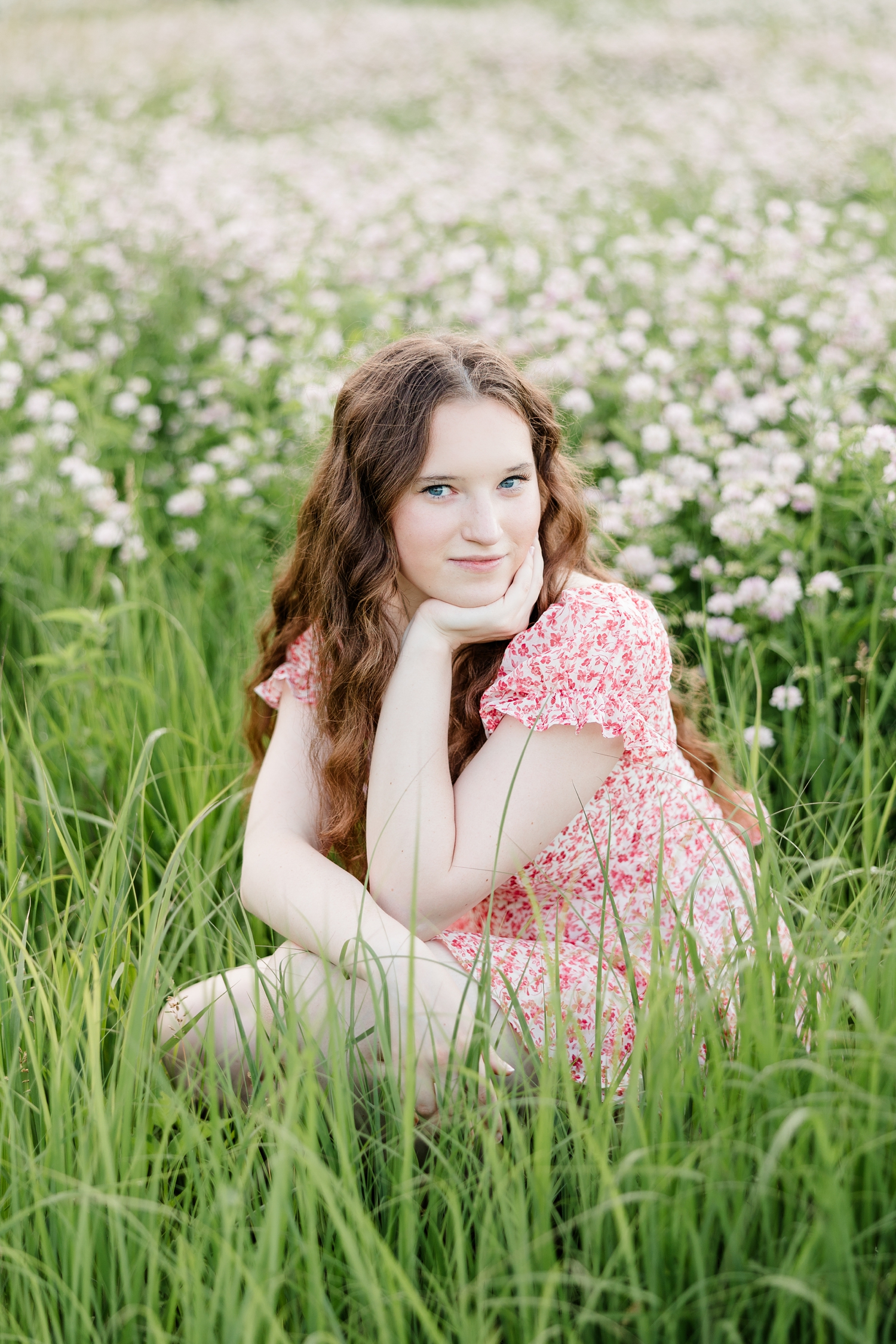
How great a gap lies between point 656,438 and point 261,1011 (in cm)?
180

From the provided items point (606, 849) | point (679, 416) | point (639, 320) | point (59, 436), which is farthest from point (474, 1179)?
point (59, 436)

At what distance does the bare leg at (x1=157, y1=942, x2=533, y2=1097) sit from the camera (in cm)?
160

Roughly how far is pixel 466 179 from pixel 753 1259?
6096 mm

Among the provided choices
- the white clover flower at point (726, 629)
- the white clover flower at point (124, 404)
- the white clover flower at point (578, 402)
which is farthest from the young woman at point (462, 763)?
the white clover flower at point (124, 404)

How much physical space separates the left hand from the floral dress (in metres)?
0.04

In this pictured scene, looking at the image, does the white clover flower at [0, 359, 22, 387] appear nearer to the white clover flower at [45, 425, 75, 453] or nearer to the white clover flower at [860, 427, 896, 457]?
the white clover flower at [45, 425, 75, 453]

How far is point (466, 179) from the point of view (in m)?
6.28

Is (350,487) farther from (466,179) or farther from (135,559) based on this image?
(466,179)

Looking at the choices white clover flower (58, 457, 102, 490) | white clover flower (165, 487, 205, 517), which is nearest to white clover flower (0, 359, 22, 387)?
white clover flower (58, 457, 102, 490)

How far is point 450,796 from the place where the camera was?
1.72 m

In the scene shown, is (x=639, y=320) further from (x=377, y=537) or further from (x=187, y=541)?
(x=377, y=537)

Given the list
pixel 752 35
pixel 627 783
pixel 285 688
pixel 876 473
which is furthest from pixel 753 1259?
pixel 752 35

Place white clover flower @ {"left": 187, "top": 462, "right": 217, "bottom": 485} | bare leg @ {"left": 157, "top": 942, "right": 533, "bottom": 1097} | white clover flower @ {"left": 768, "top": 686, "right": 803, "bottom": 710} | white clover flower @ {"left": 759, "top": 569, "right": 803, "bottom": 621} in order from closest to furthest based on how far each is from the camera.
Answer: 1. bare leg @ {"left": 157, "top": 942, "right": 533, "bottom": 1097}
2. white clover flower @ {"left": 768, "top": 686, "right": 803, "bottom": 710}
3. white clover flower @ {"left": 759, "top": 569, "right": 803, "bottom": 621}
4. white clover flower @ {"left": 187, "top": 462, "right": 217, "bottom": 485}

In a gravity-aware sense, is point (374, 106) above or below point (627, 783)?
above
